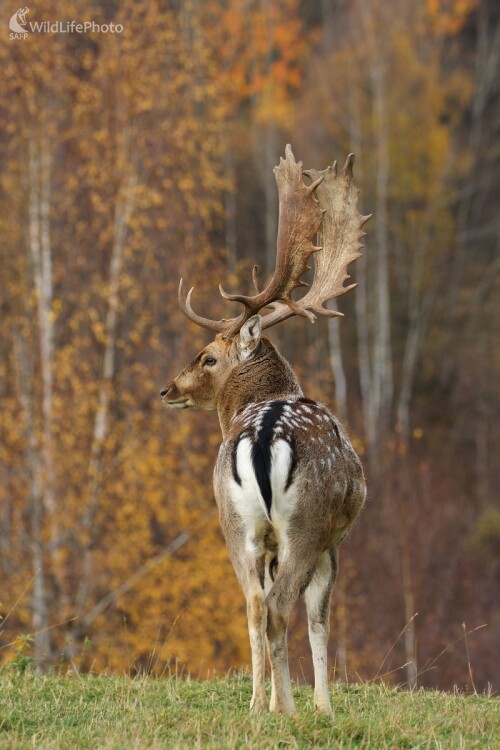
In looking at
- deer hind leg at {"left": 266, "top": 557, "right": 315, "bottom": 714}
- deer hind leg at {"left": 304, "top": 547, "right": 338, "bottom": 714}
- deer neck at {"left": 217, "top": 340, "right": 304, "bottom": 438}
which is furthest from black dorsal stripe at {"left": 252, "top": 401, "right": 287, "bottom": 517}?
deer neck at {"left": 217, "top": 340, "right": 304, "bottom": 438}

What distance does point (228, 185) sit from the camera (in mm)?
20734

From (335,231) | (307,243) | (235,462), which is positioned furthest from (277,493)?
(335,231)

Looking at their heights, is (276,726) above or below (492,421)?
above

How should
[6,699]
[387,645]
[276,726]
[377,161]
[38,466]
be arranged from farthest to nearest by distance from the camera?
[377,161] < [387,645] < [38,466] < [6,699] < [276,726]

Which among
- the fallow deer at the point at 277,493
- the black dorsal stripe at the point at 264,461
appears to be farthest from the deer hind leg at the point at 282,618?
the black dorsal stripe at the point at 264,461

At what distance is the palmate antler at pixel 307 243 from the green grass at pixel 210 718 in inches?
92.0

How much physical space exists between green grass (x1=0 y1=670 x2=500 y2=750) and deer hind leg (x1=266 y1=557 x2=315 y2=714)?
163mm

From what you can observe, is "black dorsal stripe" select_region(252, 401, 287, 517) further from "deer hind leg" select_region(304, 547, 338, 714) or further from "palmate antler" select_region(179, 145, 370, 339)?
"palmate antler" select_region(179, 145, 370, 339)

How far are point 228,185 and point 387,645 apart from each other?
8.33 metres

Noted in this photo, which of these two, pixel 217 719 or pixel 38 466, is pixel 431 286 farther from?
pixel 217 719

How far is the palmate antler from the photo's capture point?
314 inches

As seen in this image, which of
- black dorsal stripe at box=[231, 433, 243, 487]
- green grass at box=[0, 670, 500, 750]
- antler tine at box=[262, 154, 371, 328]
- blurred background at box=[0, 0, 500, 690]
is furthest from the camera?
blurred background at box=[0, 0, 500, 690]

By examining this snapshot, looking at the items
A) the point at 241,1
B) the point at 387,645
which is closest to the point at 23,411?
the point at 387,645

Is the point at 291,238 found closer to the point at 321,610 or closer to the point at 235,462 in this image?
the point at 235,462
